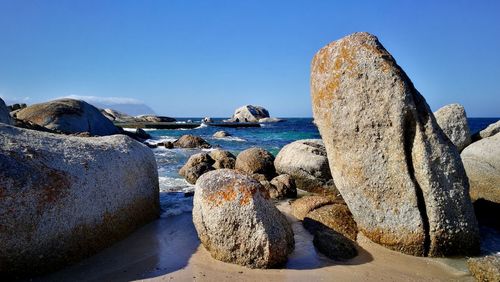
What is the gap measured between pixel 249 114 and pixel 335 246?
77.4m

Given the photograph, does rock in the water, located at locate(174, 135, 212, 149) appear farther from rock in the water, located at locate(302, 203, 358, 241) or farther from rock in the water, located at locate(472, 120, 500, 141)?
rock in the water, located at locate(302, 203, 358, 241)

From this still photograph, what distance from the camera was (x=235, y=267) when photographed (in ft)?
15.6

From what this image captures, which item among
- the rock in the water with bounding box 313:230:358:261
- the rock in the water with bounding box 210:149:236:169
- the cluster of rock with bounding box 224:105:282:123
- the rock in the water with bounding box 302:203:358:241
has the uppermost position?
the cluster of rock with bounding box 224:105:282:123

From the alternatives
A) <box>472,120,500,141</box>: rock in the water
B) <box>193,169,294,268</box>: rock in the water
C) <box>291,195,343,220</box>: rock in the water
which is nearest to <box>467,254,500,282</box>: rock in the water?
<box>193,169,294,268</box>: rock in the water

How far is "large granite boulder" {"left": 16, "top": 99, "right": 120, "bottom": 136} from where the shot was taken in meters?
17.5

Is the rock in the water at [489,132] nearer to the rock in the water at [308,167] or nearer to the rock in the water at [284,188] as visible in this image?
the rock in the water at [308,167]

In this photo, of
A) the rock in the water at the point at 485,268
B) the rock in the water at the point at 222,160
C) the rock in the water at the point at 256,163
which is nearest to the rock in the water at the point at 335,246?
the rock in the water at the point at 485,268

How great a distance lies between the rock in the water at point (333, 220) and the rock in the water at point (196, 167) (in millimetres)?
4888

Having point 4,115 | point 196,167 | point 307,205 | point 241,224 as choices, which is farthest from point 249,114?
point 241,224

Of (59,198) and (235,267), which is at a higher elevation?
(59,198)

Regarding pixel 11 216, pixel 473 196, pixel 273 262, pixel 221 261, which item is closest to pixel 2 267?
pixel 11 216

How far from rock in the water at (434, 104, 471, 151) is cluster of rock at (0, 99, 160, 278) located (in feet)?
26.8

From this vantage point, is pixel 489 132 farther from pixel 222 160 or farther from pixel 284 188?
pixel 222 160

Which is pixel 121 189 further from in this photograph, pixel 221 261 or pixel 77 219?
pixel 221 261
